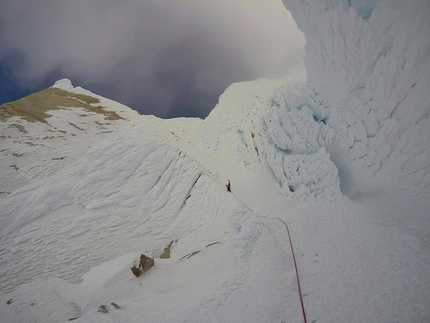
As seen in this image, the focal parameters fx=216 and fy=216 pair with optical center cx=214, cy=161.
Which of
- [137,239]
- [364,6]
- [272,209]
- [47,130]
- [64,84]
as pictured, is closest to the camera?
[364,6]

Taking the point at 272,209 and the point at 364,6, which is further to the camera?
the point at 272,209

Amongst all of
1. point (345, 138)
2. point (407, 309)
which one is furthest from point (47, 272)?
point (345, 138)

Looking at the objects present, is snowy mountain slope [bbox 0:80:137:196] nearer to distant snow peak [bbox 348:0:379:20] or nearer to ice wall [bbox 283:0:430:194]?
ice wall [bbox 283:0:430:194]

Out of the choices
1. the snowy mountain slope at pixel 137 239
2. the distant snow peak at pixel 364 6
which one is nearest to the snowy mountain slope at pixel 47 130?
the snowy mountain slope at pixel 137 239

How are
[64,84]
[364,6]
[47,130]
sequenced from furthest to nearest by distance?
[64,84]
[47,130]
[364,6]

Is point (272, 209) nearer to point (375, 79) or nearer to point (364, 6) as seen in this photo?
point (375, 79)

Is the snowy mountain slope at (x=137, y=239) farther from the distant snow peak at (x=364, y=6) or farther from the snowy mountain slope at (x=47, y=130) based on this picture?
the distant snow peak at (x=364, y=6)

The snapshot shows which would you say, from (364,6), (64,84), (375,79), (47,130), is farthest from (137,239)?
(64,84)

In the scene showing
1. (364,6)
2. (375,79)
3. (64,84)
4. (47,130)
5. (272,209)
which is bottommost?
(272,209)
